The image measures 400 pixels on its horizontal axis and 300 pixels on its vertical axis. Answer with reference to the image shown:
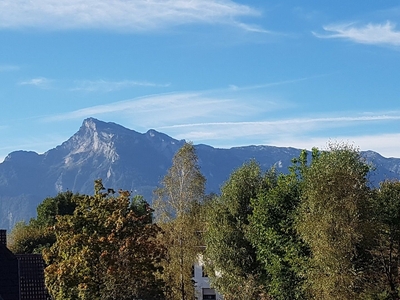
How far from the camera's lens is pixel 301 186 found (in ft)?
161

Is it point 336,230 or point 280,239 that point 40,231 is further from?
point 336,230

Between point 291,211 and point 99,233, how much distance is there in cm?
1755

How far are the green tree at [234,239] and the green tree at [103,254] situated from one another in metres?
16.7

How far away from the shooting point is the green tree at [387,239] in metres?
45.5

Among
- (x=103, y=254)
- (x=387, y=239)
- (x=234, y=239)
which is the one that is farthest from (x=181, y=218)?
(x=103, y=254)

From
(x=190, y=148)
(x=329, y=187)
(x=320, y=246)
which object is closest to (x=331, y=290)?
(x=320, y=246)

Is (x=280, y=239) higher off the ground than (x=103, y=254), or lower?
lower

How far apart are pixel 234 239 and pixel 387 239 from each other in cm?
1296

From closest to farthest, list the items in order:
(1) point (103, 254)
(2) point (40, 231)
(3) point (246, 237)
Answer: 1. (1) point (103, 254)
2. (3) point (246, 237)
3. (2) point (40, 231)

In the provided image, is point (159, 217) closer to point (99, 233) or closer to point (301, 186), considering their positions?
point (301, 186)

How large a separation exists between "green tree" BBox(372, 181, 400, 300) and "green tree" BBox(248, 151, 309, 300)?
197 inches

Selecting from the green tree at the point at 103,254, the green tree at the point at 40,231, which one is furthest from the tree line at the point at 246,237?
the green tree at the point at 40,231

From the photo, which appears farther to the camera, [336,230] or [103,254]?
[336,230]

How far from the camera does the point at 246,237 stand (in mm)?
54438
